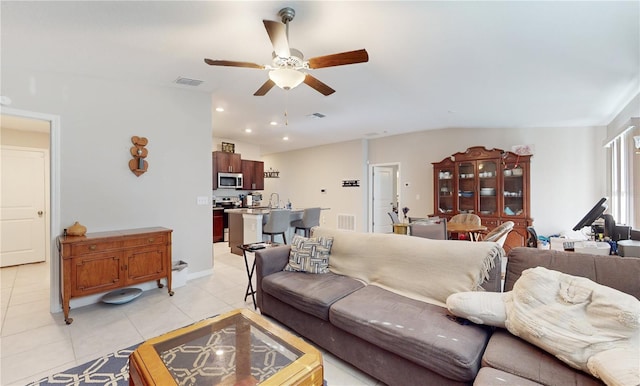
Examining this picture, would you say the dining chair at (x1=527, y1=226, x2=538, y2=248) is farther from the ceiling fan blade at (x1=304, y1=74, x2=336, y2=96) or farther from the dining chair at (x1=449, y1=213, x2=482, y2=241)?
the ceiling fan blade at (x1=304, y1=74, x2=336, y2=96)

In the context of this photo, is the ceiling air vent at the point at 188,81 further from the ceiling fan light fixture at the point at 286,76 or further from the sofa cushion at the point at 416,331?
the sofa cushion at the point at 416,331

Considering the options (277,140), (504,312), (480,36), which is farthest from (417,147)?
(504,312)

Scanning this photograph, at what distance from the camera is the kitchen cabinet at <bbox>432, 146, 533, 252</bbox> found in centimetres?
494

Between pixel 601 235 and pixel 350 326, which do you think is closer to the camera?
pixel 350 326

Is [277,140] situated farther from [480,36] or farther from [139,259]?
[480,36]

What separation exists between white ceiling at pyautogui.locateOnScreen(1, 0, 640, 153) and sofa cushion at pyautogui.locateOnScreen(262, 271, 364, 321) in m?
2.16

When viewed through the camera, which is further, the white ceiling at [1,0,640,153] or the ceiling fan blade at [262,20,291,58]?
the white ceiling at [1,0,640,153]

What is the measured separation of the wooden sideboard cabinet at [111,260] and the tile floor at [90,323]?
234 mm

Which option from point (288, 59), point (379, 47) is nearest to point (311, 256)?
point (288, 59)

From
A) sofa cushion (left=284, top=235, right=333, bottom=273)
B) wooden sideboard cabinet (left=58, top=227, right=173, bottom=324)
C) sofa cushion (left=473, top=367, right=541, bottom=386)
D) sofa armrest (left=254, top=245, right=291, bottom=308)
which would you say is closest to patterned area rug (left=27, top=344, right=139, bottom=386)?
wooden sideboard cabinet (left=58, top=227, right=173, bottom=324)

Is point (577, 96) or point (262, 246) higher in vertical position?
point (577, 96)

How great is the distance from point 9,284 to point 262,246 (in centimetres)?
356

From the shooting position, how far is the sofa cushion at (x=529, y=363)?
1213 millimetres

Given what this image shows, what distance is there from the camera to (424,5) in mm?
1961
